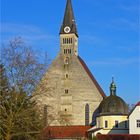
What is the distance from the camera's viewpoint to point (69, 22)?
259ft

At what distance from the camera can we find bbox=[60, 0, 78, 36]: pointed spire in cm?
7869

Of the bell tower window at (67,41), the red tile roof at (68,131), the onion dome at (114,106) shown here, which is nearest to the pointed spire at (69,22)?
the bell tower window at (67,41)

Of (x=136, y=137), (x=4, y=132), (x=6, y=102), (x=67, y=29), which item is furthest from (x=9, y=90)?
(x=67, y=29)

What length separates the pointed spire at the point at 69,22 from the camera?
258 feet

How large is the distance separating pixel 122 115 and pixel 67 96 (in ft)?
38.4

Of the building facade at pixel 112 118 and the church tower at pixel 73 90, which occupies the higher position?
the church tower at pixel 73 90

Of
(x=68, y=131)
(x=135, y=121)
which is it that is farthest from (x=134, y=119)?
(x=68, y=131)

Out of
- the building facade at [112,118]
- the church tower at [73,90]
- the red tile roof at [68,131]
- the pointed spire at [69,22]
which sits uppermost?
the pointed spire at [69,22]

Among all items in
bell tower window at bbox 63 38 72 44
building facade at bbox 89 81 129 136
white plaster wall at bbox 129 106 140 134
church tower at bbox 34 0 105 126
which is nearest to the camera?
white plaster wall at bbox 129 106 140 134

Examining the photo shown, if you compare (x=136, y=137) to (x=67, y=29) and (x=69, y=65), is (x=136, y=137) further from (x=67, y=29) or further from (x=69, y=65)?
(x=67, y=29)

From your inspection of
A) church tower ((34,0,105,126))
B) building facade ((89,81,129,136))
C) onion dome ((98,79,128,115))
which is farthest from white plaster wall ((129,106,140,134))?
church tower ((34,0,105,126))

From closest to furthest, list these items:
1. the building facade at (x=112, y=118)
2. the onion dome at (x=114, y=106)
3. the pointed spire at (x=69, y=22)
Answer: the building facade at (x=112, y=118) → the onion dome at (x=114, y=106) → the pointed spire at (x=69, y=22)

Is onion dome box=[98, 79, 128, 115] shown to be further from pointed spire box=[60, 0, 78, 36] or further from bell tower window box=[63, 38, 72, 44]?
pointed spire box=[60, 0, 78, 36]

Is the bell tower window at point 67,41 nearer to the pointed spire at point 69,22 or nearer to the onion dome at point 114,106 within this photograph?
the pointed spire at point 69,22
